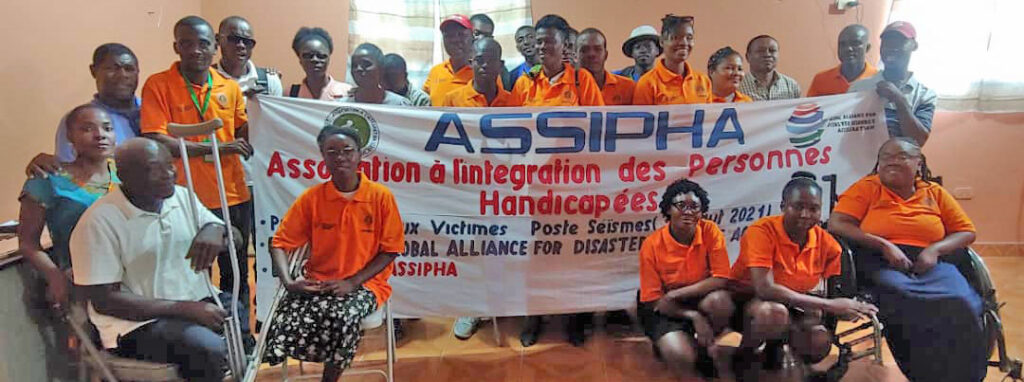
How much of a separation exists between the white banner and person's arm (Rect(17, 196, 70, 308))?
749mm

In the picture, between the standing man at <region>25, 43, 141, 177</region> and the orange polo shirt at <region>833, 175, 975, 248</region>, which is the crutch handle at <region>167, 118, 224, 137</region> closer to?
the standing man at <region>25, 43, 141, 177</region>

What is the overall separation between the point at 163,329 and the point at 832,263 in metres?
2.37

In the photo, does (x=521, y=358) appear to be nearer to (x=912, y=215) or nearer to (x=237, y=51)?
(x=912, y=215)

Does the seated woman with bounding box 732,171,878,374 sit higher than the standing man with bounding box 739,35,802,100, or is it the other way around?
the standing man with bounding box 739,35,802,100

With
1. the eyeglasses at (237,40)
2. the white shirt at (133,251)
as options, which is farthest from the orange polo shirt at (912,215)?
the eyeglasses at (237,40)

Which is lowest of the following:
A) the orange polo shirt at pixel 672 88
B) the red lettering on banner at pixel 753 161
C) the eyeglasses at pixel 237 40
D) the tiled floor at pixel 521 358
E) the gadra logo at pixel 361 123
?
the tiled floor at pixel 521 358

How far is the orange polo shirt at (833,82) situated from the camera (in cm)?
317

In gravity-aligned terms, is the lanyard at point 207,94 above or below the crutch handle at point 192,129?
above

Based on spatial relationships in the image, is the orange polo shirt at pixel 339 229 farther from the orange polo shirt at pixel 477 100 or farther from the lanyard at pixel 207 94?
the orange polo shirt at pixel 477 100

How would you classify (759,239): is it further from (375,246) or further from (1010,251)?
(1010,251)

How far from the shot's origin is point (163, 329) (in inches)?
76.8

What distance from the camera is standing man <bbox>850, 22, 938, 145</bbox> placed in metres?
2.83

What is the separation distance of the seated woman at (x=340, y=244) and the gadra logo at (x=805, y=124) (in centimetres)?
185

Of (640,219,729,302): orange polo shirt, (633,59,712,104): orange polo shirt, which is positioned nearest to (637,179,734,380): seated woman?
(640,219,729,302): orange polo shirt
